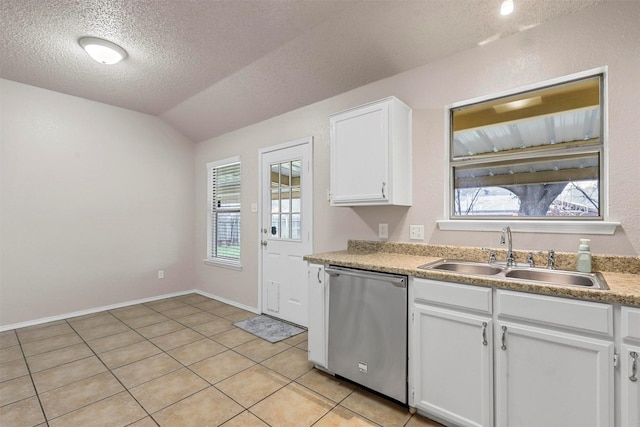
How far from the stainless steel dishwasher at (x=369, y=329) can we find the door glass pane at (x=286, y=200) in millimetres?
1337

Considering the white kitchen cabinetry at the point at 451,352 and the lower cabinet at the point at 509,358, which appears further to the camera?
the white kitchen cabinetry at the point at 451,352

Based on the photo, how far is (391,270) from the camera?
6.50 feet

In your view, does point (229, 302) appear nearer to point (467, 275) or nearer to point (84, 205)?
point (84, 205)

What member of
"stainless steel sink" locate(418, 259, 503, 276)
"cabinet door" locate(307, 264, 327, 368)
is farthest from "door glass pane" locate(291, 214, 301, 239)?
"stainless steel sink" locate(418, 259, 503, 276)

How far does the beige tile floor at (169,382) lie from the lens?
6.27 feet

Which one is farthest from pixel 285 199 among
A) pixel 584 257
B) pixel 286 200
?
pixel 584 257

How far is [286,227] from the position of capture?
3.65 m

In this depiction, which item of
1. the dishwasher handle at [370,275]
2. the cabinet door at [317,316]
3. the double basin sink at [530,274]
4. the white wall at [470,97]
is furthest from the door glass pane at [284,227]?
the double basin sink at [530,274]

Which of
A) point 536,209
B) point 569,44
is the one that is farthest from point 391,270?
point 569,44

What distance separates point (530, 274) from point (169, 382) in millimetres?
2652

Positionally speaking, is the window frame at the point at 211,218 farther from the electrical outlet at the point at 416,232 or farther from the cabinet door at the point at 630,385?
the cabinet door at the point at 630,385

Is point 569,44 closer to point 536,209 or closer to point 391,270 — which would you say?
point 536,209

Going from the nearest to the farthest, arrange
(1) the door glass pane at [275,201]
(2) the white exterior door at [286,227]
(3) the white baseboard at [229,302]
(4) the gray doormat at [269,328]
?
(4) the gray doormat at [269,328]
(2) the white exterior door at [286,227]
(1) the door glass pane at [275,201]
(3) the white baseboard at [229,302]

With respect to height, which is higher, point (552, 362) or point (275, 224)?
point (275, 224)
